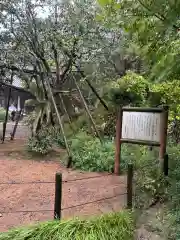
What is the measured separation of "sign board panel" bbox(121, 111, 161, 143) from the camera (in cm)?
688

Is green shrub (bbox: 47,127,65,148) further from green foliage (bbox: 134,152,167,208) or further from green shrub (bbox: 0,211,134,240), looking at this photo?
green shrub (bbox: 0,211,134,240)

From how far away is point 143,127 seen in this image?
7.06 meters

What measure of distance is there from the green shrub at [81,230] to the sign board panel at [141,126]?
2.80 meters

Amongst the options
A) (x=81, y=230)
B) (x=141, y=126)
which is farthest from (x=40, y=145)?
(x=81, y=230)

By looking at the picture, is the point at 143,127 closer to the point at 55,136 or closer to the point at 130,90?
the point at 130,90

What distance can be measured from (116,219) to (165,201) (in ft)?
4.60

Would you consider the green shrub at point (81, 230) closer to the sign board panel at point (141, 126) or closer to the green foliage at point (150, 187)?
the green foliage at point (150, 187)

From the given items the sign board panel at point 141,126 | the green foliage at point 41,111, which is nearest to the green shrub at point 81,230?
the sign board panel at point 141,126

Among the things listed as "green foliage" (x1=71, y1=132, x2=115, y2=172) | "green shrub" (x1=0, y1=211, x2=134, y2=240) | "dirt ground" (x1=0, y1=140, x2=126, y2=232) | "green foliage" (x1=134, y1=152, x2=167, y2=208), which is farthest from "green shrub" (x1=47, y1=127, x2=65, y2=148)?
"green shrub" (x1=0, y1=211, x2=134, y2=240)

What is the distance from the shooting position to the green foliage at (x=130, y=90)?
906 centimetres

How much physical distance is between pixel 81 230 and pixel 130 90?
5.67 metres

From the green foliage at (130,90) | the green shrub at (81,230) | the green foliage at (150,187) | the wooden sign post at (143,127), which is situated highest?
the green foliage at (130,90)

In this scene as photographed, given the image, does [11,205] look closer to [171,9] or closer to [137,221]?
[137,221]

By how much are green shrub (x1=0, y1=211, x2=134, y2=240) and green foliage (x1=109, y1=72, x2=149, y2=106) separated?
17.1ft
